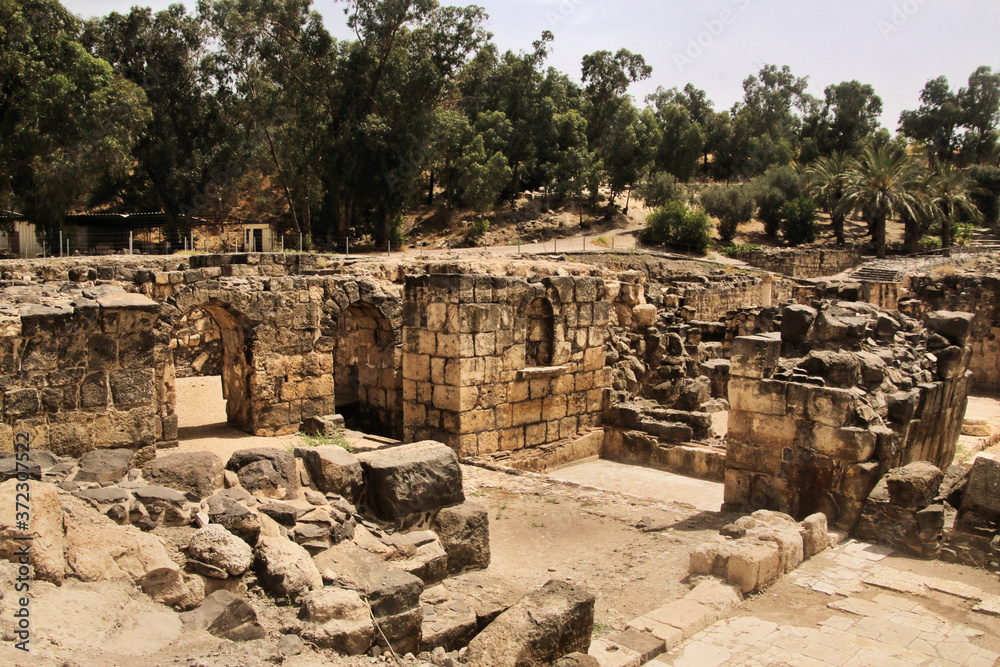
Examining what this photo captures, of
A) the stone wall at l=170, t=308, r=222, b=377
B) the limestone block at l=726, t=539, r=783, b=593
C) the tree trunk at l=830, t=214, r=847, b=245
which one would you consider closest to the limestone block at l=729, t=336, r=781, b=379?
the limestone block at l=726, t=539, r=783, b=593

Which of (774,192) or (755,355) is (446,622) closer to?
(755,355)

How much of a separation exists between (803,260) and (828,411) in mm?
27790

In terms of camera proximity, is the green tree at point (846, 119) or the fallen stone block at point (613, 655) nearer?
the fallen stone block at point (613, 655)

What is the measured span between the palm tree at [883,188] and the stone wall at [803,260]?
190cm

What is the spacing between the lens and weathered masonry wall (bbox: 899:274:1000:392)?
17.5 m

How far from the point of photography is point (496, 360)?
375 inches

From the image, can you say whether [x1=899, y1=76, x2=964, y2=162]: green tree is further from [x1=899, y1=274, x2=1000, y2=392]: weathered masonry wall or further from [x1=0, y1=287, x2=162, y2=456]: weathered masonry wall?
[x1=0, y1=287, x2=162, y2=456]: weathered masonry wall

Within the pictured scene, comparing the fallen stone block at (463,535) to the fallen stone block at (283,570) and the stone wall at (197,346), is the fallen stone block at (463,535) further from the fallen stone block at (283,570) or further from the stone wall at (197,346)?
the stone wall at (197,346)

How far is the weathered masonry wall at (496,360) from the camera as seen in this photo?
9.20 meters

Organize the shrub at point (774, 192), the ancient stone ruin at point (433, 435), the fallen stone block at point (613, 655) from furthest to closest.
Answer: the shrub at point (774, 192) < the fallen stone block at point (613, 655) < the ancient stone ruin at point (433, 435)

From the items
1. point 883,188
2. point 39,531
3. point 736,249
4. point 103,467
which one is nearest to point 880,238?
point 883,188

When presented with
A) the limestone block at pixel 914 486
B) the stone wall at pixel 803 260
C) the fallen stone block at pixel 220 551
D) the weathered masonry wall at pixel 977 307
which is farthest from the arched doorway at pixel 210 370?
the stone wall at pixel 803 260

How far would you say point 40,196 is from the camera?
2230 cm

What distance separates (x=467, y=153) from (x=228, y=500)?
1271 inches
